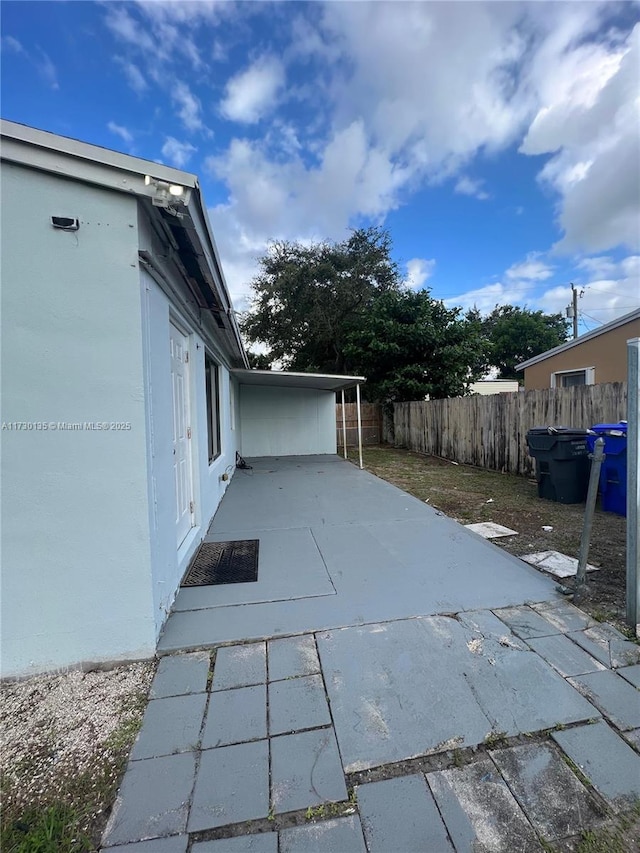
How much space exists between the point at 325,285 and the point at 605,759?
1797cm

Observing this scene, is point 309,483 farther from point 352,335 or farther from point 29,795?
point 352,335

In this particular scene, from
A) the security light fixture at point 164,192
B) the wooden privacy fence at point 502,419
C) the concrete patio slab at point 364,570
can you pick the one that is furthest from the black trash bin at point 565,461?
the security light fixture at point 164,192

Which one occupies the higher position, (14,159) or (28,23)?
(28,23)

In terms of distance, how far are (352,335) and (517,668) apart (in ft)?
46.9

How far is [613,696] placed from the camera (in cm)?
180

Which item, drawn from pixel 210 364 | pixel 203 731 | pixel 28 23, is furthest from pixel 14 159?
pixel 210 364

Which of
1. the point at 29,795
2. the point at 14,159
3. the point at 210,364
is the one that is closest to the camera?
the point at 29,795

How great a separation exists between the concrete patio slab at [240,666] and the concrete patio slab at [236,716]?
0.16 ft

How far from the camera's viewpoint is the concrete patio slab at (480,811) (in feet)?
3.91

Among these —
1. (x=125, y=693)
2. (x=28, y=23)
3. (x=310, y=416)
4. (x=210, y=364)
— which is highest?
(x=28, y=23)

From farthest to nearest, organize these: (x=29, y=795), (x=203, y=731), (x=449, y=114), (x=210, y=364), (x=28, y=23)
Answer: (x=449, y=114) < (x=210, y=364) < (x=28, y=23) < (x=203, y=731) < (x=29, y=795)

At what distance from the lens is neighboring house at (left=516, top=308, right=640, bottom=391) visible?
30.1 feet

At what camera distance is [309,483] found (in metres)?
6.97

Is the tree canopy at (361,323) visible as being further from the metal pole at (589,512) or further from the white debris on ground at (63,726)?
the white debris on ground at (63,726)
